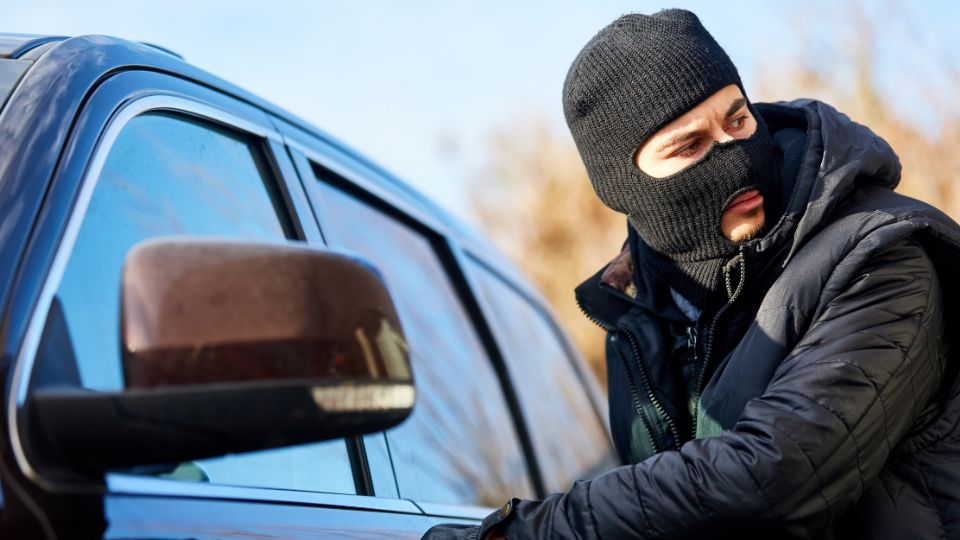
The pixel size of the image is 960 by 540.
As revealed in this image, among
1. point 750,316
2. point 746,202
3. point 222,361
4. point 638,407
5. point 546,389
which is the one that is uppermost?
point 222,361

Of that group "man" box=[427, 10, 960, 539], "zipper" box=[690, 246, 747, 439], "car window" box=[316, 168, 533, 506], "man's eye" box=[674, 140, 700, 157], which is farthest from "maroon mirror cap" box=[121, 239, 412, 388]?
"man's eye" box=[674, 140, 700, 157]

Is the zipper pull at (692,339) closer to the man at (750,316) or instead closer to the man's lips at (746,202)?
the man at (750,316)

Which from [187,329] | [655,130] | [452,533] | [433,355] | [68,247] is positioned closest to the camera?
[187,329]

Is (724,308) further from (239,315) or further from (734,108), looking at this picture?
(239,315)

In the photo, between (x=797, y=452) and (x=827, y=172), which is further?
(x=827, y=172)

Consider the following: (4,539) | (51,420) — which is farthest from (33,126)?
(4,539)

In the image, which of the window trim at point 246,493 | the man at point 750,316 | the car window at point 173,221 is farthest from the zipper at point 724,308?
the car window at point 173,221

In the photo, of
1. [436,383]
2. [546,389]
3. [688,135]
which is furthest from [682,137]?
[546,389]

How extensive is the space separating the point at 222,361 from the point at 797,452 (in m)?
1.09

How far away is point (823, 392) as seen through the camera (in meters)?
2.05

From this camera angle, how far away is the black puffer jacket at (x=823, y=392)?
2.01 metres

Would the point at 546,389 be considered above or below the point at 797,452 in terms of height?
below

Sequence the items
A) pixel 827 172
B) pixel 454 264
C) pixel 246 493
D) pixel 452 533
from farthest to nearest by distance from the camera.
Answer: pixel 454 264 < pixel 827 172 < pixel 452 533 < pixel 246 493

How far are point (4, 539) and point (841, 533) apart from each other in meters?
1.51
